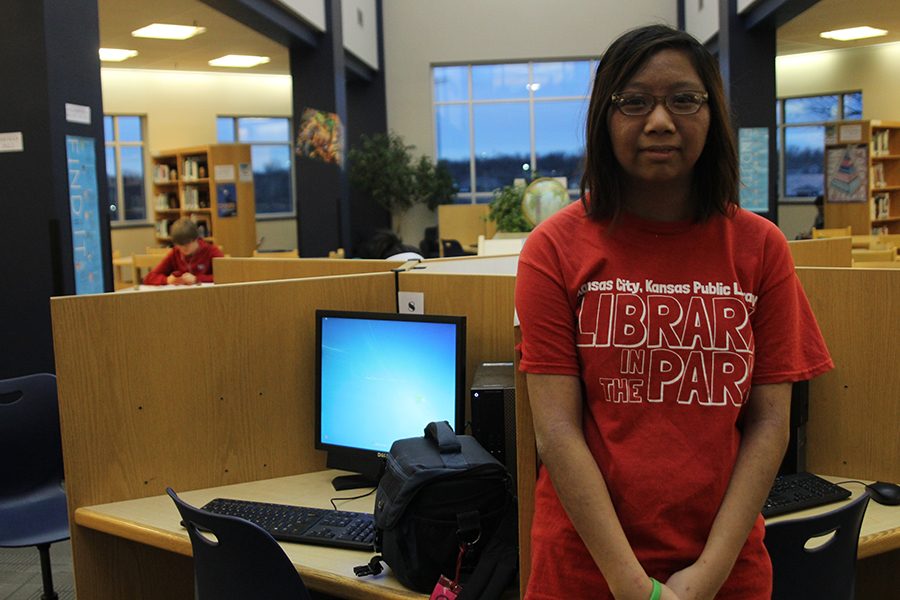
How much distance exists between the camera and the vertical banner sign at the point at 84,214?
16.3ft

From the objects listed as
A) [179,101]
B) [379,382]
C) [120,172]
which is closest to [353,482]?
[379,382]

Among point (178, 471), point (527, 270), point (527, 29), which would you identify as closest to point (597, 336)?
point (527, 270)

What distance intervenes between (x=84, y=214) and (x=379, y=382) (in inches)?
132

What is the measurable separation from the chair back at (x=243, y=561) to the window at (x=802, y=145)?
45.6 ft

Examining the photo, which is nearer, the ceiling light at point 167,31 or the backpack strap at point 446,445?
the backpack strap at point 446,445

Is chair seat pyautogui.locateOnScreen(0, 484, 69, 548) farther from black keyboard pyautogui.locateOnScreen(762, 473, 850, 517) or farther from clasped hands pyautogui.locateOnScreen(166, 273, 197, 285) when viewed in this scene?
clasped hands pyautogui.locateOnScreen(166, 273, 197, 285)

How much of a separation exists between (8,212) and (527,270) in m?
4.27

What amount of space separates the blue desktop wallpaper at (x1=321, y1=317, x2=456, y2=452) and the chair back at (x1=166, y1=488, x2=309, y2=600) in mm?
637

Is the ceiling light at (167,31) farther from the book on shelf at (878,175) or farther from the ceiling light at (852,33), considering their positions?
the book on shelf at (878,175)

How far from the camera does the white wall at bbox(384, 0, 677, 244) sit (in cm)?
1382

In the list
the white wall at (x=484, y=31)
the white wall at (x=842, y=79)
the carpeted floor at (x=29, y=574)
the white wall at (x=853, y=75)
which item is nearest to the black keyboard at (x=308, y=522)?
the carpeted floor at (x=29, y=574)

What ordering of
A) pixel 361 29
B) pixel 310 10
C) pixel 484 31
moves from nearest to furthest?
pixel 310 10 < pixel 361 29 < pixel 484 31

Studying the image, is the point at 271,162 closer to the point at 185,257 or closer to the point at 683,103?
the point at 185,257

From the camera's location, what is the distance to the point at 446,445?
5.87ft
